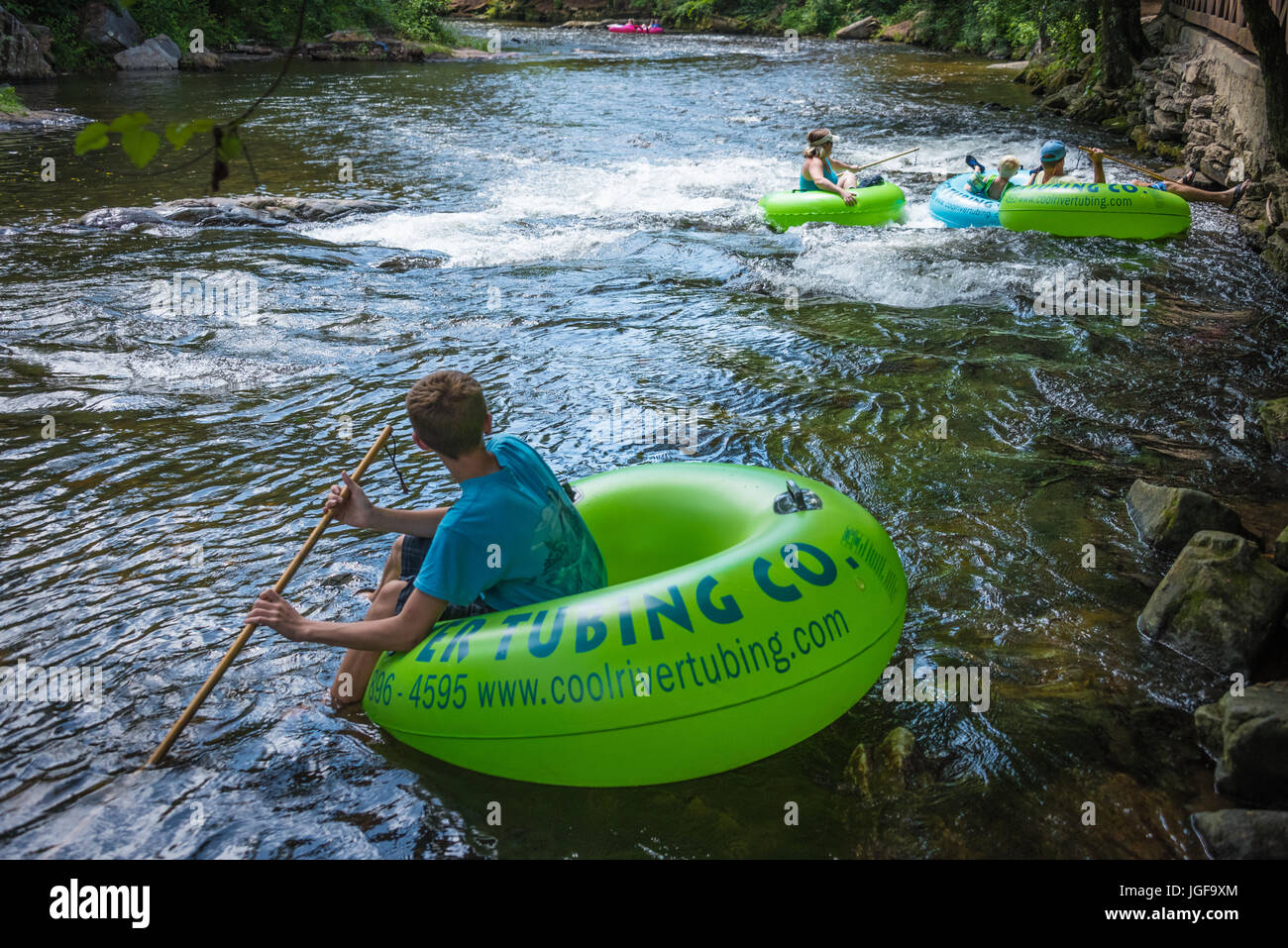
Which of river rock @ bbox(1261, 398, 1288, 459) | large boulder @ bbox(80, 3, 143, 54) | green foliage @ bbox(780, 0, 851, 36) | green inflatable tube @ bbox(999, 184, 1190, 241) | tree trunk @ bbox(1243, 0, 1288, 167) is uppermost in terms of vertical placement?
green foliage @ bbox(780, 0, 851, 36)

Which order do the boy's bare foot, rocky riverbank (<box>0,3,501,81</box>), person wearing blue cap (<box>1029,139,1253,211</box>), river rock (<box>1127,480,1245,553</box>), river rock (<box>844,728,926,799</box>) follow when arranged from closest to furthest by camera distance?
river rock (<box>844,728,926,799</box>) < river rock (<box>1127,480,1245,553</box>) < person wearing blue cap (<box>1029,139,1253,211</box>) < the boy's bare foot < rocky riverbank (<box>0,3,501,81</box>)

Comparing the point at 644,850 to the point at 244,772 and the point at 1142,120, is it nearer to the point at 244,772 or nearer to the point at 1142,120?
the point at 244,772

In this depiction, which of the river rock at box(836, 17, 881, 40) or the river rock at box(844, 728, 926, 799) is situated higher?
the river rock at box(836, 17, 881, 40)

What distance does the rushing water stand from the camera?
2.87 m

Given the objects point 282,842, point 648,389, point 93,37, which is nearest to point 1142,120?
point 648,389

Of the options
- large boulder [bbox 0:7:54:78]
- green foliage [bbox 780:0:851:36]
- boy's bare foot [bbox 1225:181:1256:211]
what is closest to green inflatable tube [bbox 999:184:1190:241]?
boy's bare foot [bbox 1225:181:1256:211]

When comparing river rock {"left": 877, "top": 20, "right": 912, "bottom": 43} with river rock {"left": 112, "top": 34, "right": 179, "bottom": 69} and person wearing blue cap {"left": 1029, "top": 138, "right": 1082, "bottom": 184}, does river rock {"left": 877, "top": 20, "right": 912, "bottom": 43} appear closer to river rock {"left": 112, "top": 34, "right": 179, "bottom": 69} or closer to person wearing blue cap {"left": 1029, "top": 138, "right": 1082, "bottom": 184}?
river rock {"left": 112, "top": 34, "right": 179, "bottom": 69}

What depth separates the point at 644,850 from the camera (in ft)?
9.01

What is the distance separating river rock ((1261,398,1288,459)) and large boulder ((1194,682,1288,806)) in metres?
2.50

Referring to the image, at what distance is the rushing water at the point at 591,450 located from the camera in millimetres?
2873

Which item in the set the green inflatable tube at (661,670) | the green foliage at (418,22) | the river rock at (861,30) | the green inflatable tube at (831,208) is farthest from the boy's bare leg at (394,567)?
the river rock at (861,30)

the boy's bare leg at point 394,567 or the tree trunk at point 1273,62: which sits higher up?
the tree trunk at point 1273,62

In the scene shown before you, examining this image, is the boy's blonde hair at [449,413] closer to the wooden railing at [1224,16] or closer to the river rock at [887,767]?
the river rock at [887,767]

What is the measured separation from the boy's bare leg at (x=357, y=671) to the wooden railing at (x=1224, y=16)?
9.53m
